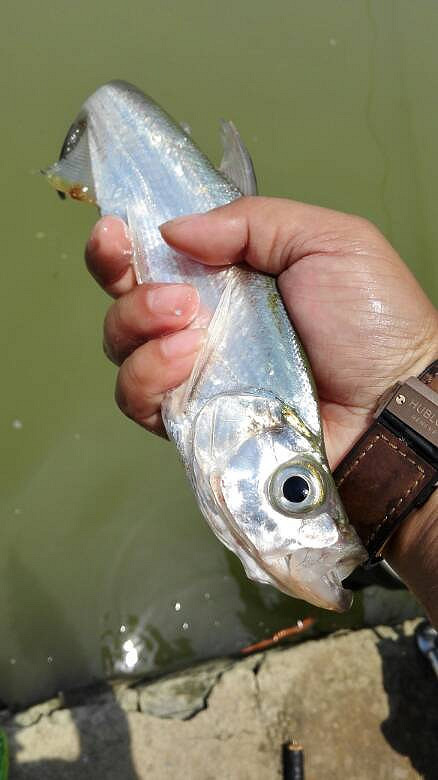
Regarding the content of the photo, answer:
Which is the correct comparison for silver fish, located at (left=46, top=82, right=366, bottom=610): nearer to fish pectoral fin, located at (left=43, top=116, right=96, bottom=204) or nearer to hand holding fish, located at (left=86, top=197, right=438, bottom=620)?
fish pectoral fin, located at (left=43, top=116, right=96, bottom=204)

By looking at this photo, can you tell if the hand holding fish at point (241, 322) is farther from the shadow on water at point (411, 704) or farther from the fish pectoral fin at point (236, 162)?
the shadow on water at point (411, 704)

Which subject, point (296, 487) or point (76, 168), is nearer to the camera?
point (296, 487)

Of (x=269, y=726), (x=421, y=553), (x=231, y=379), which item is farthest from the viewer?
(x=269, y=726)

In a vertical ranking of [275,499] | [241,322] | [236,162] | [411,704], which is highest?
[236,162]

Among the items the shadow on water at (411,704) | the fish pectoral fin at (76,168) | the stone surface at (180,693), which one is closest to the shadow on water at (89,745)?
the stone surface at (180,693)

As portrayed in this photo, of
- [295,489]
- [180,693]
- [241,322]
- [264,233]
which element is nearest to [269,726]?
[180,693]

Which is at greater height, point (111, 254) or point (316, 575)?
point (111, 254)

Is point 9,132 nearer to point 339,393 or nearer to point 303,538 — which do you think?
point 339,393

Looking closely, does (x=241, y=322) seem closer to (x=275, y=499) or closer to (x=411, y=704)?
(x=275, y=499)
